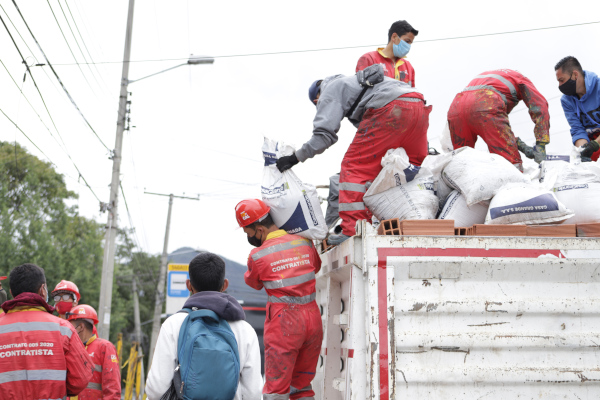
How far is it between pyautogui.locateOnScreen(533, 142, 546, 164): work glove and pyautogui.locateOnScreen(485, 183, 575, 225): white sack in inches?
54.3

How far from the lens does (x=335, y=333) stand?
3531 mm

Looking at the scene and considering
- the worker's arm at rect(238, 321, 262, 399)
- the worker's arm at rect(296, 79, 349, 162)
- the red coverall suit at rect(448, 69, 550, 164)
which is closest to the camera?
the worker's arm at rect(238, 321, 262, 399)

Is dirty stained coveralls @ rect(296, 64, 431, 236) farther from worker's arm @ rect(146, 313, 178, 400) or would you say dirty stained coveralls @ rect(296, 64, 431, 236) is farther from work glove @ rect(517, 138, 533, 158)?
worker's arm @ rect(146, 313, 178, 400)

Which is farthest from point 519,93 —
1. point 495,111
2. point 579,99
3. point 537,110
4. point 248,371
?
point 248,371

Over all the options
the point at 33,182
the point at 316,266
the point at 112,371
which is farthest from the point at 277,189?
the point at 33,182

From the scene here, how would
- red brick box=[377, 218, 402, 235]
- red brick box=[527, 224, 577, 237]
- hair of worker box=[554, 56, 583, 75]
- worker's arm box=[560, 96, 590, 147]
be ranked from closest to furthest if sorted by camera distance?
1. red brick box=[377, 218, 402, 235]
2. red brick box=[527, 224, 577, 237]
3. hair of worker box=[554, 56, 583, 75]
4. worker's arm box=[560, 96, 590, 147]

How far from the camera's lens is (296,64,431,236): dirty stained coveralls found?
4086 millimetres

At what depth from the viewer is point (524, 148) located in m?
4.91

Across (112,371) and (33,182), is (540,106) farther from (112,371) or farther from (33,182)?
(33,182)

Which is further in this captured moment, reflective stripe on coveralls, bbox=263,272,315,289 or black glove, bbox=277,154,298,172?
black glove, bbox=277,154,298,172

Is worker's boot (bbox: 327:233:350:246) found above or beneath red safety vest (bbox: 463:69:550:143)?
beneath

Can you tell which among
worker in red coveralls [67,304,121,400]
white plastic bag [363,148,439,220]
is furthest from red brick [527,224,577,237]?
worker in red coveralls [67,304,121,400]

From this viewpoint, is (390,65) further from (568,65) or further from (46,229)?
(46,229)

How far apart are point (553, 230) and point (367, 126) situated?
145 cm
